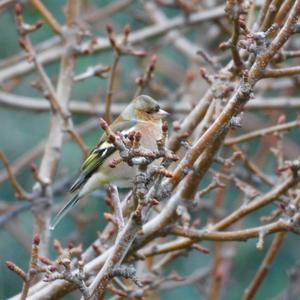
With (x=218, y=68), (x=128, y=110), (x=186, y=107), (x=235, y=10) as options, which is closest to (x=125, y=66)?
(x=186, y=107)

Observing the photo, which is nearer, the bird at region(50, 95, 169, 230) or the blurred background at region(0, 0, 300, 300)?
the bird at region(50, 95, 169, 230)

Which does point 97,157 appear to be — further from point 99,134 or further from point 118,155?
point 99,134

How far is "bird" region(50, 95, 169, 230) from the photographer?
450 centimetres

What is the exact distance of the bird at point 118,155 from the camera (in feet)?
14.8

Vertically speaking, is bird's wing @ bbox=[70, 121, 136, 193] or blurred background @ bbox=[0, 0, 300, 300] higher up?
blurred background @ bbox=[0, 0, 300, 300]

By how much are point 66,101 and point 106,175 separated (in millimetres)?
505

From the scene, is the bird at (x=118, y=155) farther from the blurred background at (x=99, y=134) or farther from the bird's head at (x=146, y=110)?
the blurred background at (x=99, y=134)

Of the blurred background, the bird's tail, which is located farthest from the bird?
the blurred background

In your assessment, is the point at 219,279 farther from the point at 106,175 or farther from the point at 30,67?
the point at 30,67

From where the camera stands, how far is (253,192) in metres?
3.60

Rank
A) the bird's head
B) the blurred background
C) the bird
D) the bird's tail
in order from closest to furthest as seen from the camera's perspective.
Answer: the bird's tail
the bird
the bird's head
the blurred background

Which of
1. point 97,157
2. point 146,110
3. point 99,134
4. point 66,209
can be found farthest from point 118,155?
point 99,134

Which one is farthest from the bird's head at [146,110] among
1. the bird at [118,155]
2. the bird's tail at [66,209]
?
the bird's tail at [66,209]

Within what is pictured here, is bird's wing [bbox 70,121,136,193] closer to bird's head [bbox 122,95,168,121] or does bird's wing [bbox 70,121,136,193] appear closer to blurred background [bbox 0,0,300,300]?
bird's head [bbox 122,95,168,121]
